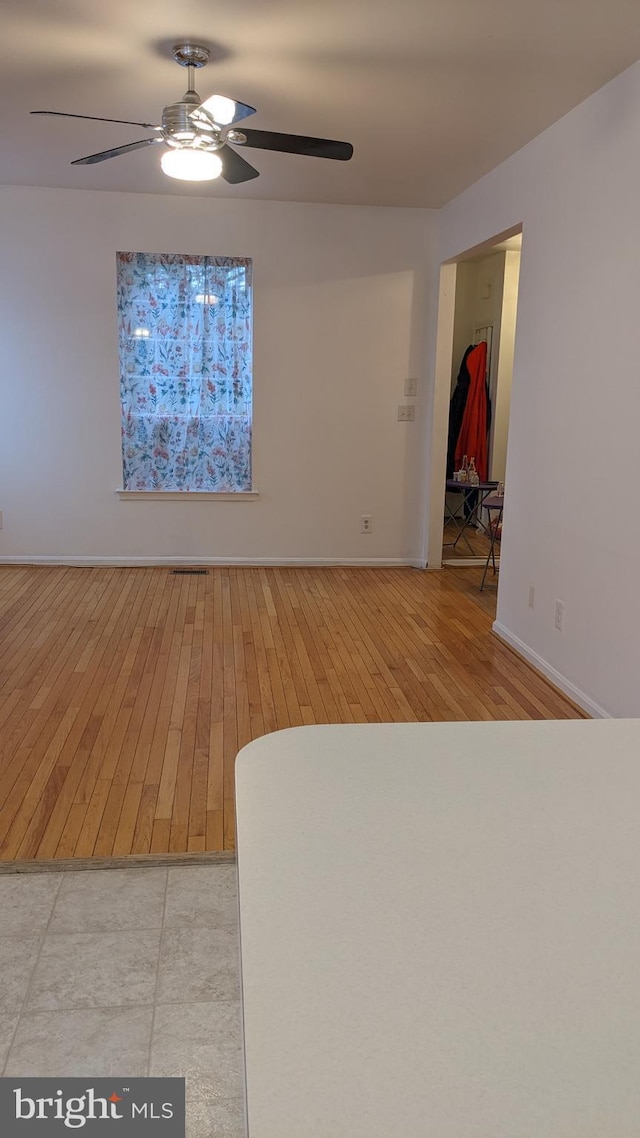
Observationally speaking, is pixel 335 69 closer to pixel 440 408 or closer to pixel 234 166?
pixel 234 166

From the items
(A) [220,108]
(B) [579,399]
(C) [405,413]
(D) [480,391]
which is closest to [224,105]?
(A) [220,108]

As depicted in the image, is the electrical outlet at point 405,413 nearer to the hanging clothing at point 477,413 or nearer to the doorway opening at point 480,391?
the doorway opening at point 480,391

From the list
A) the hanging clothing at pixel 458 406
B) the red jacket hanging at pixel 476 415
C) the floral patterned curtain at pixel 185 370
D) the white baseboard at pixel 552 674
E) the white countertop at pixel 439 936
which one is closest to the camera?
the white countertop at pixel 439 936

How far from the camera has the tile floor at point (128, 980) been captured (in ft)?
5.37

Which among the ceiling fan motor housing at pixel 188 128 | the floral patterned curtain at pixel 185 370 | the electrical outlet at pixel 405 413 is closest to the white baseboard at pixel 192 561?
the floral patterned curtain at pixel 185 370

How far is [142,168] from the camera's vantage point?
15.6 feet

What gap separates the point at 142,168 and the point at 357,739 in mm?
4593

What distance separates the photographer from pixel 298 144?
10.3 feet

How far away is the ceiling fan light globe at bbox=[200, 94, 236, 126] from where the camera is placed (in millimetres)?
2908

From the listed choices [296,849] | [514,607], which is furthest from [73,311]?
[296,849]

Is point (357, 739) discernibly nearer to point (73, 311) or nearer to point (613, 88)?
point (613, 88)

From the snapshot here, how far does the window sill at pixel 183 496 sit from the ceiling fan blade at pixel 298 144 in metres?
3.05

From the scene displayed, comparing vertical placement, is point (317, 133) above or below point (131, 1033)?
above

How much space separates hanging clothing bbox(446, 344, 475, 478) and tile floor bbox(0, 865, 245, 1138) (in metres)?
6.07
